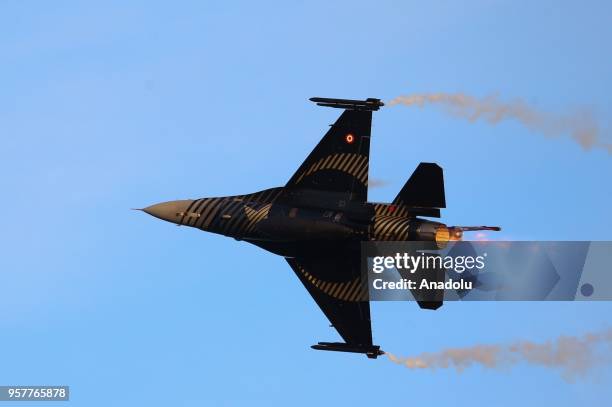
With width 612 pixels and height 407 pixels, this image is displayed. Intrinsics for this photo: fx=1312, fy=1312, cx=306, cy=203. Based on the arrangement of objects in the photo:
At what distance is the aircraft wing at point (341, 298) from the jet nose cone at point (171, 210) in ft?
18.3

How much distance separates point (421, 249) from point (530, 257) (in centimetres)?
573

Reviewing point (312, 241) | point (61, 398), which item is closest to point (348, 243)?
point (312, 241)

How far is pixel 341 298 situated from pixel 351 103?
31.0ft

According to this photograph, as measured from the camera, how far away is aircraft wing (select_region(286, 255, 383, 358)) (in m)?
61.6

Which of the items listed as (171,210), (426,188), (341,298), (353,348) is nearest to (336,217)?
(426,188)

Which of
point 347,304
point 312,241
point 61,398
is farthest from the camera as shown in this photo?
point 347,304

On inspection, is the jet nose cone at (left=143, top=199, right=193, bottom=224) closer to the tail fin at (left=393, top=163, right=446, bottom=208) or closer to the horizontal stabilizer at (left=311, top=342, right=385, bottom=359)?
the horizontal stabilizer at (left=311, top=342, right=385, bottom=359)

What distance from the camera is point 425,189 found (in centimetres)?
5666

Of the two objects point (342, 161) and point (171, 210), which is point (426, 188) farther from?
point (171, 210)

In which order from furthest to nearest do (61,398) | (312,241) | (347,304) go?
(347,304) → (312,241) → (61,398)

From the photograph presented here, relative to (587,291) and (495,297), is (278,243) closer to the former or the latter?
(495,297)

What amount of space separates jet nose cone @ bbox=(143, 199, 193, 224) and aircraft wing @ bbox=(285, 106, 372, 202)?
4.84m

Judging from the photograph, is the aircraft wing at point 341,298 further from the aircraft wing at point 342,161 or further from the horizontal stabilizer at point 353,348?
the aircraft wing at point 342,161

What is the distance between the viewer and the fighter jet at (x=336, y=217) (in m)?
56.8
